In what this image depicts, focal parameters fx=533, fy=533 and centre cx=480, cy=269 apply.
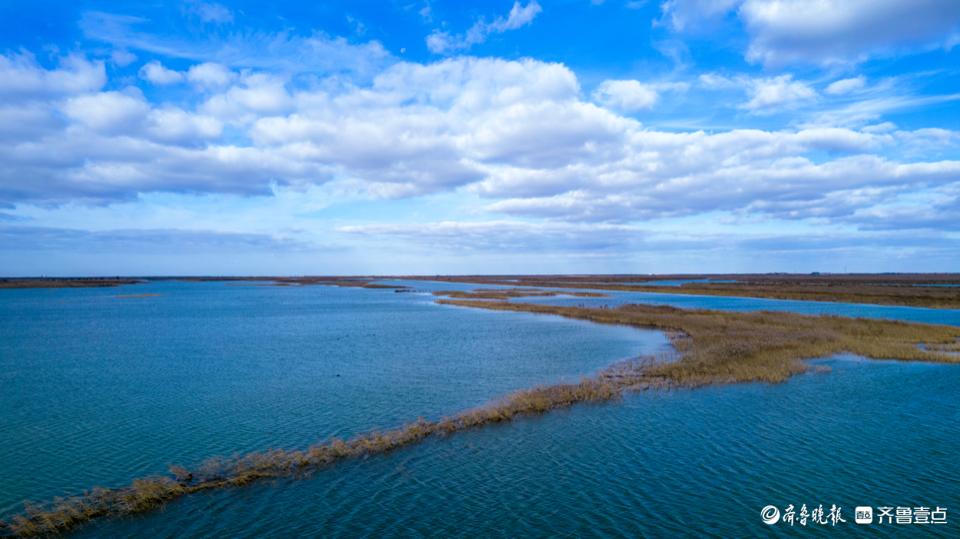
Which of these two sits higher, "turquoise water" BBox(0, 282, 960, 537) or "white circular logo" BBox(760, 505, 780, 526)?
"turquoise water" BBox(0, 282, 960, 537)

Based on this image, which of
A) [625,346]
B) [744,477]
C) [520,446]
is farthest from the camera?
[625,346]

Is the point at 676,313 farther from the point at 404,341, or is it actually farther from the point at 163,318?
the point at 163,318

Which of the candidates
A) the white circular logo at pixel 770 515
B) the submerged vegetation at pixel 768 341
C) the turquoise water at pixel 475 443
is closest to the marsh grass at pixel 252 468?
the turquoise water at pixel 475 443

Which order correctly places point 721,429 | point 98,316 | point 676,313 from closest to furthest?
1. point 721,429
2. point 676,313
3. point 98,316

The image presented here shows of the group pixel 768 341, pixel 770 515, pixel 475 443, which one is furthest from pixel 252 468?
pixel 768 341

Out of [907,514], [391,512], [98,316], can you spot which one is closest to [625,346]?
[907,514]

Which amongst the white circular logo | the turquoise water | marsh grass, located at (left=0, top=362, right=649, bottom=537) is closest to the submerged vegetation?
the turquoise water

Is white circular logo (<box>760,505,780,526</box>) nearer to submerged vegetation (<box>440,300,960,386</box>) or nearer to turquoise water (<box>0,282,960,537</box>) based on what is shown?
turquoise water (<box>0,282,960,537</box>)
